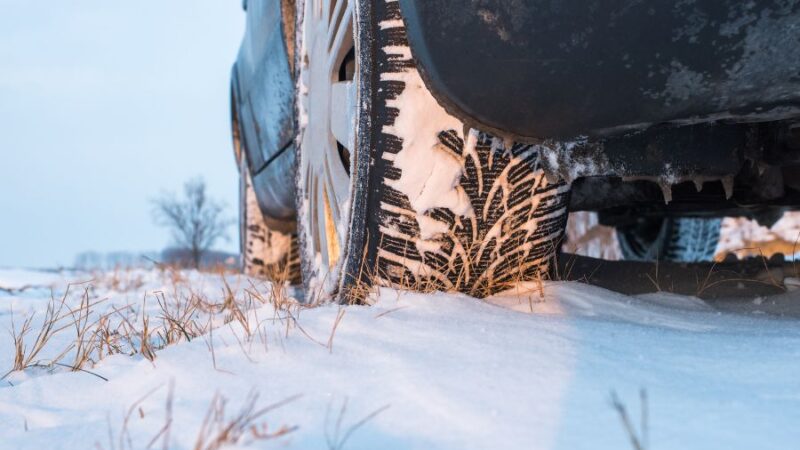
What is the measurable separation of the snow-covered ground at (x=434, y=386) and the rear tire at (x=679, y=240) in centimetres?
272

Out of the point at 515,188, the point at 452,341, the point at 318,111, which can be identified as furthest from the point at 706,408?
the point at 318,111

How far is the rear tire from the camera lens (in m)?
4.10

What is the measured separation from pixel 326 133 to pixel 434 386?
3.39 ft

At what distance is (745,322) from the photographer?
4.84 ft

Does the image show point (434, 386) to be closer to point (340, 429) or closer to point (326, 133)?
point (340, 429)

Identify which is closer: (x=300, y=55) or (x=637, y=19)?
(x=637, y=19)

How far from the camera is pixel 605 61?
3.94ft

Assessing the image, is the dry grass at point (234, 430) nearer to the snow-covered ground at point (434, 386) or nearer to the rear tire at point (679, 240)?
the snow-covered ground at point (434, 386)

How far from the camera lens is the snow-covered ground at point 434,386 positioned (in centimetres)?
86

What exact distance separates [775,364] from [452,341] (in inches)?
18.2

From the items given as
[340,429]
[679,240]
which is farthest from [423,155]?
[679,240]

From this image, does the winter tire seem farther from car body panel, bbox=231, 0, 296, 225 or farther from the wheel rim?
car body panel, bbox=231, 0, 296, 225

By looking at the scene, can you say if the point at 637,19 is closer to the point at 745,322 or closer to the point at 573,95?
the point at 573,95

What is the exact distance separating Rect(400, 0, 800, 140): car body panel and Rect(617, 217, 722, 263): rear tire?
2904mm
